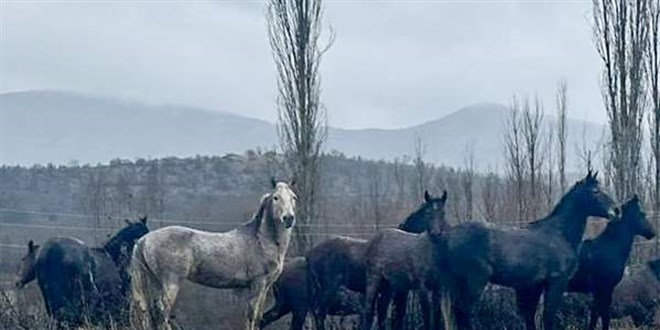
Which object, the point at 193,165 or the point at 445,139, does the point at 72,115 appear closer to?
the point at 445,139

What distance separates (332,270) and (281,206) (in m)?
1.62

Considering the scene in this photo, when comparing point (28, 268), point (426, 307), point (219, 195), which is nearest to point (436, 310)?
point (426, 307)

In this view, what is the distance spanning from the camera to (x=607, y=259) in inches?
488

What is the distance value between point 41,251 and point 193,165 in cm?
2561

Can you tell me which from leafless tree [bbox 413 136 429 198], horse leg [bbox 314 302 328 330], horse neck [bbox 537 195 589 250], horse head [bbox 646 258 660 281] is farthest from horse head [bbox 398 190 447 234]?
leafless tree [bbox 413 136 429 198]

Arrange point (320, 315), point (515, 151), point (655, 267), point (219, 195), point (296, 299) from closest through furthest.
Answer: point (320, 315) → point (296, 299) → point (655, 267) → point (515, 151) → point (219, 195)

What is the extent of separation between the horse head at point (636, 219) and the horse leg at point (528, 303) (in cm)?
162

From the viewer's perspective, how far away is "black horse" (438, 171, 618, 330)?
37.4 feet

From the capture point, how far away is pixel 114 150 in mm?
87125

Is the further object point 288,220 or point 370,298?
point 370,298

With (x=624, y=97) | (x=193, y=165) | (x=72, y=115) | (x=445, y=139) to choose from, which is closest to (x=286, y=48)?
(x=624, y=97)

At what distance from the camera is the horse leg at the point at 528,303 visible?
39.1ft

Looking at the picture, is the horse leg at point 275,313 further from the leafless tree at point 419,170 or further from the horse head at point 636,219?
the leafless tree at point 419,170

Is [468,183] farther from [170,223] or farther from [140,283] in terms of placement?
[140,283]
